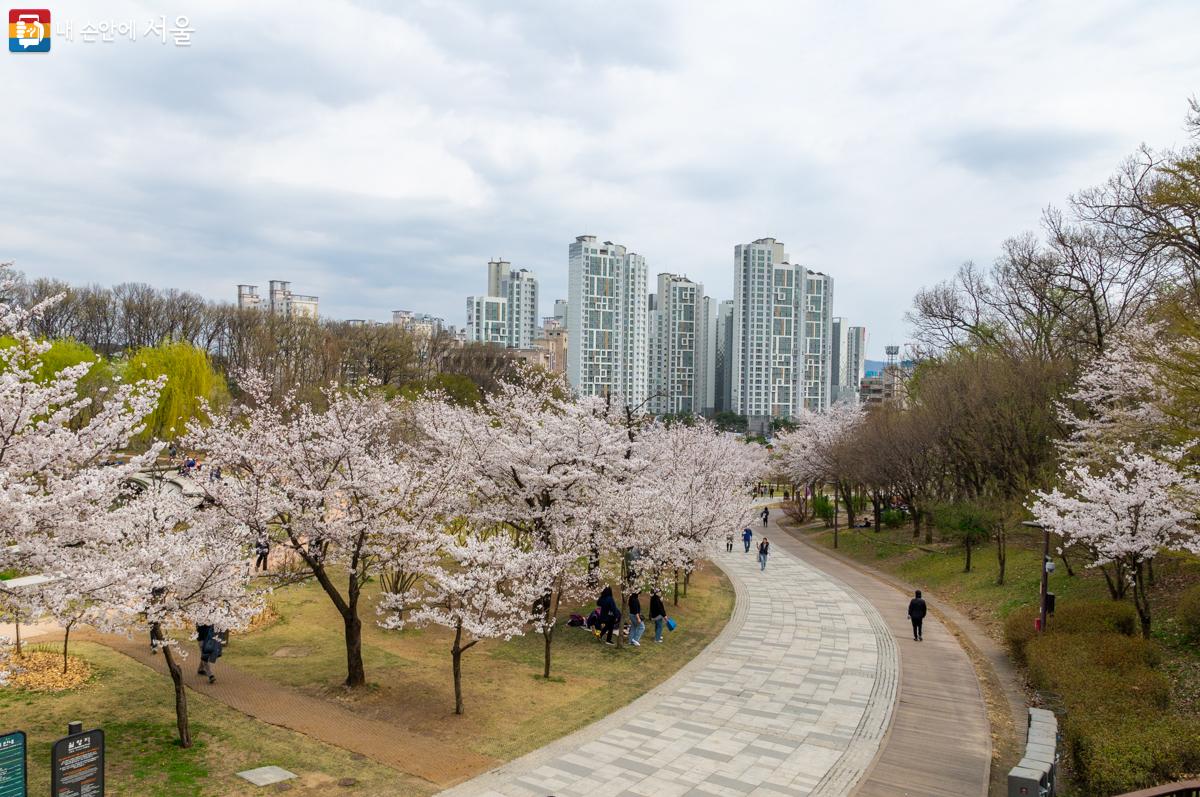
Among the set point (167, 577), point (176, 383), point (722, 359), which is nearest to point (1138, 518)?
point (167, 577)

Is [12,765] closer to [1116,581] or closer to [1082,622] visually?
[1082,622]

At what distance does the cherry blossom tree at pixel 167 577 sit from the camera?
33.0 feet

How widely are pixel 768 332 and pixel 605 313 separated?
35240 mm

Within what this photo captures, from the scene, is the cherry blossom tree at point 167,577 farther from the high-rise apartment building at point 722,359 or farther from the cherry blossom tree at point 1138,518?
the high-rise apartment building at point 722,359

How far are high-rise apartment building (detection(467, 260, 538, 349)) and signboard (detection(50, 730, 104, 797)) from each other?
572 ft

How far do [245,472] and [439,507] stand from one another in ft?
13.7

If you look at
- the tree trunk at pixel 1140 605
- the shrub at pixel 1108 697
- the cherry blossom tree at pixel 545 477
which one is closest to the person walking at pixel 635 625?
the cherry blossom tree at pixel 545 477

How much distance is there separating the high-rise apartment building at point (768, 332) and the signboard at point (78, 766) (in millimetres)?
153409

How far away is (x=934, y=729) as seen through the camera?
13.9 meters

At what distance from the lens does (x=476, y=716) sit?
1411cm

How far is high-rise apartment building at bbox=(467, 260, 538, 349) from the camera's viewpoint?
184000 millimetres

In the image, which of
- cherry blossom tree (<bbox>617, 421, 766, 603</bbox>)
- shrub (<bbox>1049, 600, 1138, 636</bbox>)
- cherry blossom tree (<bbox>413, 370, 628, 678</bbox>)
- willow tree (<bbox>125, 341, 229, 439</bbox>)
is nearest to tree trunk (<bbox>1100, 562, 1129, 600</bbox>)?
shrub (<bbox>1049, 600, 1138, 636</bbox>)

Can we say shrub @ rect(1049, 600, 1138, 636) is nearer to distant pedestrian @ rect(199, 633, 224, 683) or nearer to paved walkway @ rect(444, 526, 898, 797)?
paved walkway @ rect(444, 526, 898, 797)

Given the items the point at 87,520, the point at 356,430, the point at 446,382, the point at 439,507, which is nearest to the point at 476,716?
the point at 439,507
